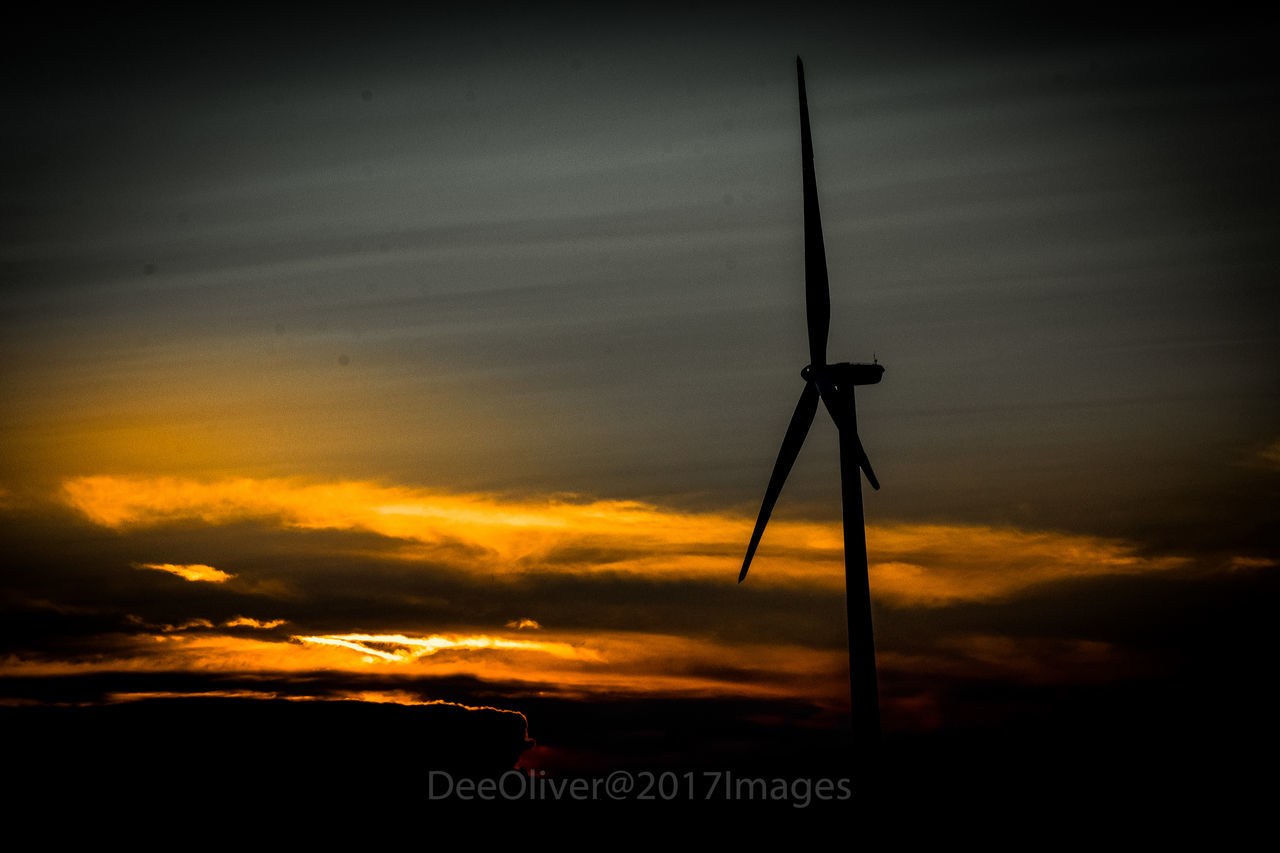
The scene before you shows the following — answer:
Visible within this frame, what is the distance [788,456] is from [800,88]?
14.4 metres

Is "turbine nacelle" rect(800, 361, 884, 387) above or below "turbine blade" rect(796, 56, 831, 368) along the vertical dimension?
below

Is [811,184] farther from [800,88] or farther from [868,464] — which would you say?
[868,464]

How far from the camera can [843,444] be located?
39938mm

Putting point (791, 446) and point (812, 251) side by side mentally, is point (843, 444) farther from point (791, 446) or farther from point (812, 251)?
point (812, 251)

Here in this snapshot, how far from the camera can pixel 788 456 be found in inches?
1655

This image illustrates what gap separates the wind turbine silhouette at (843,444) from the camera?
38.3 metres

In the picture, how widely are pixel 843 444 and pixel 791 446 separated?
2.62 meters

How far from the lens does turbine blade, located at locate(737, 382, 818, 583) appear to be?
41844 millimetres

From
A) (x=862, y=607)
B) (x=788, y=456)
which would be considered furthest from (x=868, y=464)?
(x=862, y=607)

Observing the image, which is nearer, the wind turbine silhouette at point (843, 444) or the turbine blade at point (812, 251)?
the wind turbine silhouette at point (843, 444)

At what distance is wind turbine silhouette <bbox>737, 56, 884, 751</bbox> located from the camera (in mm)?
38281

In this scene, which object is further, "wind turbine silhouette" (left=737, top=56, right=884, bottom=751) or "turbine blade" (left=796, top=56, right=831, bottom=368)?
"turbine blade" (left=796, top=56, right=831, bottom=368)

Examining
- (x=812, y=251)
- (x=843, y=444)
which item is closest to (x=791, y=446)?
(x=843, y=444)

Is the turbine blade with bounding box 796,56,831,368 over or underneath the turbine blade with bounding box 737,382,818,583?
over
